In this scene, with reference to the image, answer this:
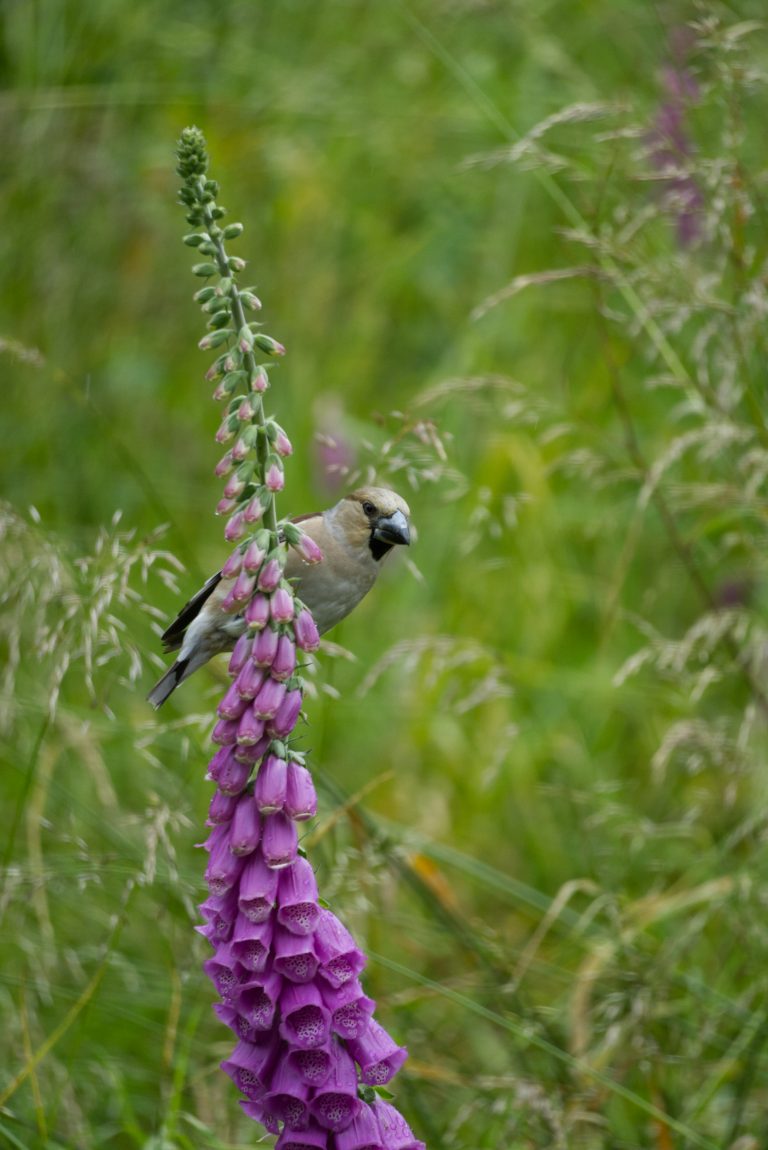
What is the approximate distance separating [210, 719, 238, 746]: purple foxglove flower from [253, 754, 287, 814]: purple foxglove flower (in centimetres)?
6

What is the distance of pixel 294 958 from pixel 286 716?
0.30 m

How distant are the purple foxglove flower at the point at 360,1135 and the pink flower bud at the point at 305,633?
60cm

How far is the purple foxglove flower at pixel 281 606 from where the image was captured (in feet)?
6.01

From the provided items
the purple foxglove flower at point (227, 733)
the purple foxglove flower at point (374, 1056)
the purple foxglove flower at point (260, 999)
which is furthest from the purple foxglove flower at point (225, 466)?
the purple foxglove flower at point (374, 1056)

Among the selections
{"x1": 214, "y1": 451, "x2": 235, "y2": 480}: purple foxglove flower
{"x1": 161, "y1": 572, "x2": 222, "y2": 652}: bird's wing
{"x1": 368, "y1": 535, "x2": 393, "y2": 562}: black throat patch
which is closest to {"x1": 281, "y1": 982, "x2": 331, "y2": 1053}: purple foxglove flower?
{"x1": 214, "y1": 451, "x2": 235, "y2": 480}: purple foxglove flower

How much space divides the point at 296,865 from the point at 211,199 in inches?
33.6

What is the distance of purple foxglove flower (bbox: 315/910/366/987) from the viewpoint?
6.10ft

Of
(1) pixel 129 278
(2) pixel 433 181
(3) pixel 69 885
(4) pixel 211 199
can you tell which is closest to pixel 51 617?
(3) pixel 69 885

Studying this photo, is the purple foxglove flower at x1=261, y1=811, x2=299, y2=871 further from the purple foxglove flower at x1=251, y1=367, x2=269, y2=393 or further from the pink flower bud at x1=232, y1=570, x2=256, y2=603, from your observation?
the purple foxglove flower at x1=251, y1=367, x2=269, y2=393

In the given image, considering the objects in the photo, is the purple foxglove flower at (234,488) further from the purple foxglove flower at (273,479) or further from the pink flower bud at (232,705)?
the pink flower bud at (232,705)

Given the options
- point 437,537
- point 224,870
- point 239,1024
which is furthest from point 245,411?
point 437,537

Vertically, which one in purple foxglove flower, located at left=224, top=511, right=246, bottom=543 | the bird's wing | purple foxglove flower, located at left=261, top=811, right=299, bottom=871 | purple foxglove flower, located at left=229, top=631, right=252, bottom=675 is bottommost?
purple foxglove flower, located at left=261, top=811, right=299, bottom=871

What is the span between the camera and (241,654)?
6.17ft

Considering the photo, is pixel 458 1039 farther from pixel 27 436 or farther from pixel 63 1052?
pixel 27 436
